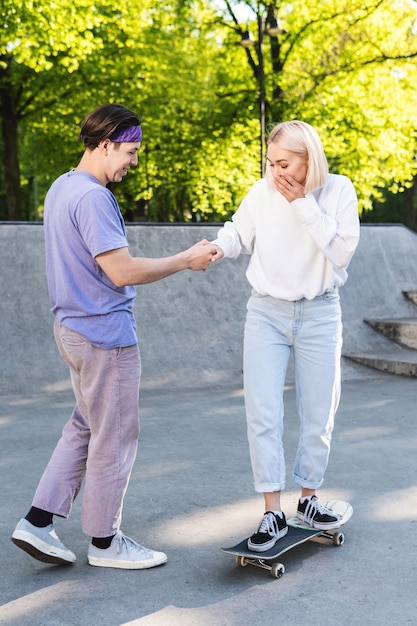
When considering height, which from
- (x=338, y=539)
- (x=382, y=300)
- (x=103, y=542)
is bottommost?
(x=338, y=539)

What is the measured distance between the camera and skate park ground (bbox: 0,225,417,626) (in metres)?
3.11

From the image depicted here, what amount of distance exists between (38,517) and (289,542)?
3.63 ft

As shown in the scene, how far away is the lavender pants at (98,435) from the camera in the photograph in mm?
3336

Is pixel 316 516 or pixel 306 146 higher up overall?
pixel 306 146

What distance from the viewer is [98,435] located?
133 inches

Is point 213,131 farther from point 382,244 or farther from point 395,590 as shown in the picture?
point 395,590

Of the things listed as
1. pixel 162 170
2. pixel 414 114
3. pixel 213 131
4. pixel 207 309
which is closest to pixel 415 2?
pixel 414 114

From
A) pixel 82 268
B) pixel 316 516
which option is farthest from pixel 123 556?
pixel 82 268

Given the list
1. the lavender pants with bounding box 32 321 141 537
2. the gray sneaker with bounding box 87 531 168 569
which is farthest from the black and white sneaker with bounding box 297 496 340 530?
the lavender pants with bounding box 32 321 141 537

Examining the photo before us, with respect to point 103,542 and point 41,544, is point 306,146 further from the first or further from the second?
point 41,544

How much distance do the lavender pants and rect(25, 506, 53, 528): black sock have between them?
0.03 meters

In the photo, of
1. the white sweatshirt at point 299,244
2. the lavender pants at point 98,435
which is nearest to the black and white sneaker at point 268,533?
the lavender pants at point 98,435

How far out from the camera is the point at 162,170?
27.3m

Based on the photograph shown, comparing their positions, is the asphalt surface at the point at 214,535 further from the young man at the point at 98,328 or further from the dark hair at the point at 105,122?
the dark hair at the point at 105,122
